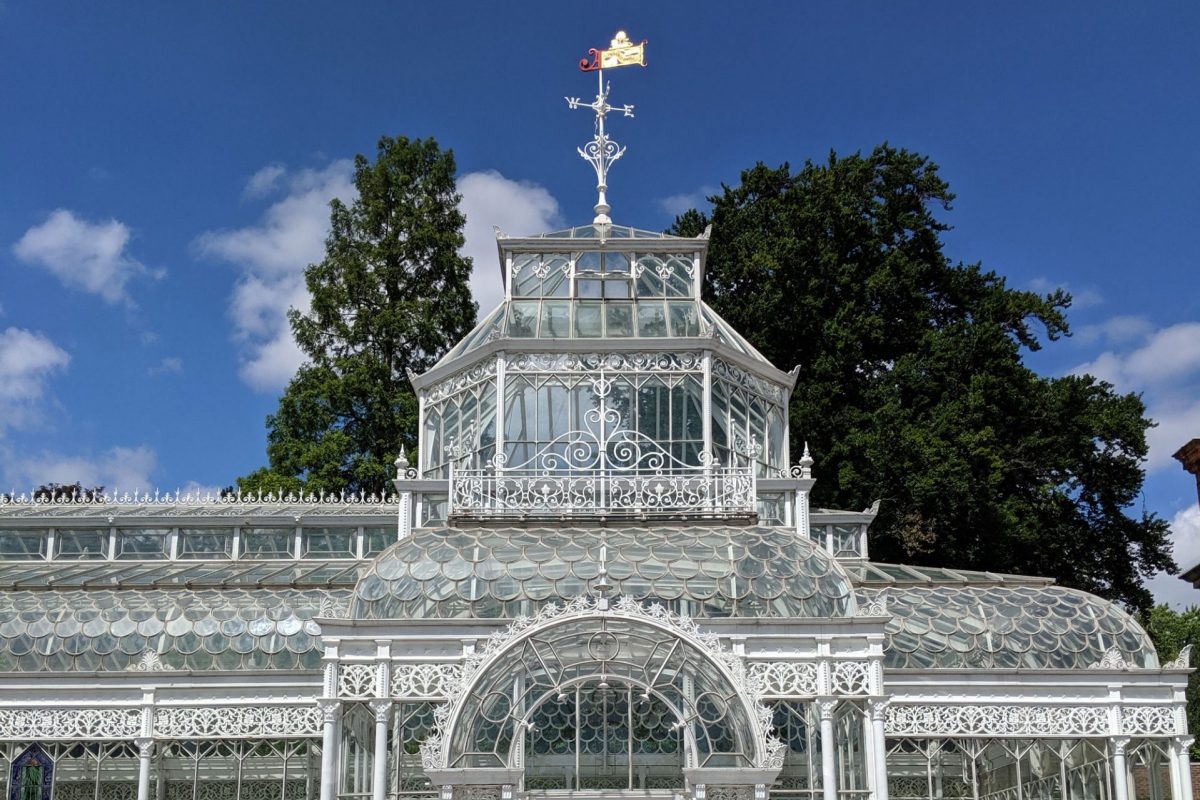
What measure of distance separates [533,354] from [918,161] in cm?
2476

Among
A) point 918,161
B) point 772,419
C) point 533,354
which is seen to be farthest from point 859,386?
point 533,354

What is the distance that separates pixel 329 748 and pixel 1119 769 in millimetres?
11494

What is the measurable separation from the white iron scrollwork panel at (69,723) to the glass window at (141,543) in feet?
19.5

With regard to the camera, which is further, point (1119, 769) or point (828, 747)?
point (1119, 769)

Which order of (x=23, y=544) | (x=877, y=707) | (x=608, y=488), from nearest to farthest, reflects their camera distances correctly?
(x=877, y=707) → (x=608, y=488) → (x=23, y=544)

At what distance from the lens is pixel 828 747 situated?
1827 centimetres

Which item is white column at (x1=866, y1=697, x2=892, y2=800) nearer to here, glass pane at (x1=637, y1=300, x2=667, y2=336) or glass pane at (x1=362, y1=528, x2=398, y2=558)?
glass pane at (x1=637, y1=300, x2=667, y2=336)

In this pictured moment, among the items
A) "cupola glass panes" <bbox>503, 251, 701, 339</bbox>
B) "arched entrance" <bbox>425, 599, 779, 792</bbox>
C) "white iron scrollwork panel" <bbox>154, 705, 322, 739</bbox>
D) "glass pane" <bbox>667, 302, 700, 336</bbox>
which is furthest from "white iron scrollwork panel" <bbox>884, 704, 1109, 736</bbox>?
"white iron scrollwork panel" <bbox>154, 705, 322, 739</bbox>

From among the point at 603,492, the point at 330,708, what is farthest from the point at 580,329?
the point at 330,708

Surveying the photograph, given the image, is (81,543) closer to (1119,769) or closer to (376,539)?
(376,539)

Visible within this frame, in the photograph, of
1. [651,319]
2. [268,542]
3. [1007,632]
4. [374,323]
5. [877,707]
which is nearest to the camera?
[877,707]

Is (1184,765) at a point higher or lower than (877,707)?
lower

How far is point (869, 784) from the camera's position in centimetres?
1862

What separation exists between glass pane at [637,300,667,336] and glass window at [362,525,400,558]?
6.32 meters
